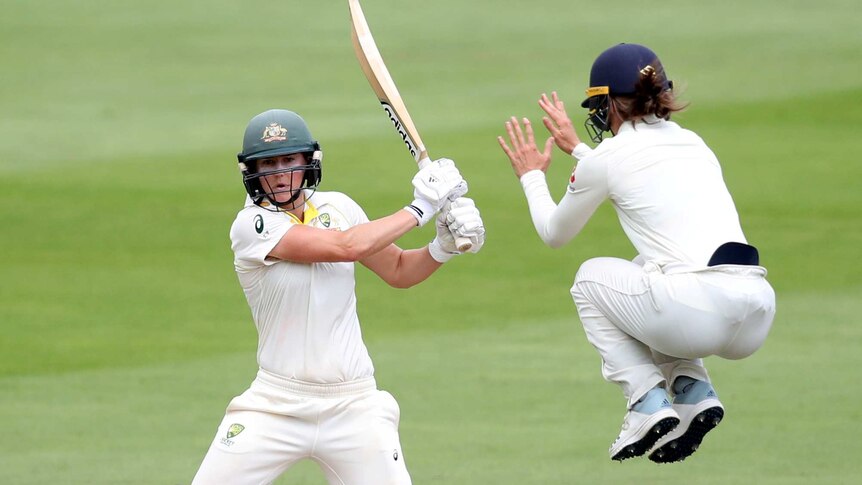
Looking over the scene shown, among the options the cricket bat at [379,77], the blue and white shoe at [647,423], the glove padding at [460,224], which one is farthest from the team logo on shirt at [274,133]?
the blue and white shoe at [647,423]

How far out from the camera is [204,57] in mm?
24281

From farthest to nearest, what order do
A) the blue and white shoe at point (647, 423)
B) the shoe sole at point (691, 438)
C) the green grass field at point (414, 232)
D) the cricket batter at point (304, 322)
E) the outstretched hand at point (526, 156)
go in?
1. the green grass field at point (414, 232)
2. the outstretched hand at point (526, 156)
3. the shoe sole at point (691, 438)
4. the blue and white shoe at point (647, 423)
5. the cricket batter at point (304, 322)

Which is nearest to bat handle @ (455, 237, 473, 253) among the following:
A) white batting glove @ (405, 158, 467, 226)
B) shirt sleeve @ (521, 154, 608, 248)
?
white batting glove @ (405, 158, 467, 226)

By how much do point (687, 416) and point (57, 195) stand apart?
1165cm

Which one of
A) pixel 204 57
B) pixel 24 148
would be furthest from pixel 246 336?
pixel 204 57

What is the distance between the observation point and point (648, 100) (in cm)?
651

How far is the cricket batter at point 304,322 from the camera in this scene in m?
6.19

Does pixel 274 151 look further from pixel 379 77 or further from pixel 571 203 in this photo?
pixel 571 203

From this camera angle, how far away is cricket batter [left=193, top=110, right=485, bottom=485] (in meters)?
6.19

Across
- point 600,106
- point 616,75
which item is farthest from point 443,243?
point 616,75

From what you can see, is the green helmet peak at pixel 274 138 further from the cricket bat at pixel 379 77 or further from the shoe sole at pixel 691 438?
the shoe sole at pixel 691 438

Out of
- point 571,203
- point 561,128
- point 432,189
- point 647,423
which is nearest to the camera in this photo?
point 432,189

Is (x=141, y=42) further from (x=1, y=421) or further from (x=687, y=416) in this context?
(x=687, y=416)

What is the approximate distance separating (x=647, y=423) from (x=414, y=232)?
912 cm
